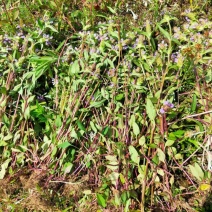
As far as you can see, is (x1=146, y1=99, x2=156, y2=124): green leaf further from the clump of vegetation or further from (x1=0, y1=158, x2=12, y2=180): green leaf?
(x1=0, y1=158, x2=12, y2=180): green leaf

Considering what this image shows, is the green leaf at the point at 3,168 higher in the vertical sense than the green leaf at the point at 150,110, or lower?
lower

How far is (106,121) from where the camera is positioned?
2.26m

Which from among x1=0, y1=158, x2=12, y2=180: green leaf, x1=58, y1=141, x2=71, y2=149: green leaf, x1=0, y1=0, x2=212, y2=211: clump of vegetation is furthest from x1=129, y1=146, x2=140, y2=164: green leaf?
x1=0, y1=158, x2=12, y2=180: green leaf

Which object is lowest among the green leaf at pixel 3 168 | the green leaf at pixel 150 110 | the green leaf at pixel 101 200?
the green leaf at pixel 101 200

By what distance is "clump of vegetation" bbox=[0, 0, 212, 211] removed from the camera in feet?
6.95

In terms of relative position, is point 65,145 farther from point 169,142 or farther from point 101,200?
point 169,142

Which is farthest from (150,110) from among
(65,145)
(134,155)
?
(65,145)

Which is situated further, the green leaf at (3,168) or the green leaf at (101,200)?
the green leaf at (3,168)

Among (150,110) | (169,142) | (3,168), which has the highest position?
(150,110)

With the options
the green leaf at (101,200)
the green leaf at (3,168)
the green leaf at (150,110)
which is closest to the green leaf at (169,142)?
the green leaf at (150,110)

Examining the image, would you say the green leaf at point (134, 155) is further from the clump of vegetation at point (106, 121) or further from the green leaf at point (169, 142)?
the green leaf at point (169, 142)

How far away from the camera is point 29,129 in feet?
7.55

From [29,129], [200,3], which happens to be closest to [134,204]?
[29,129]

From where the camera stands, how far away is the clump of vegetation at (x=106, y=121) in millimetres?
2117
